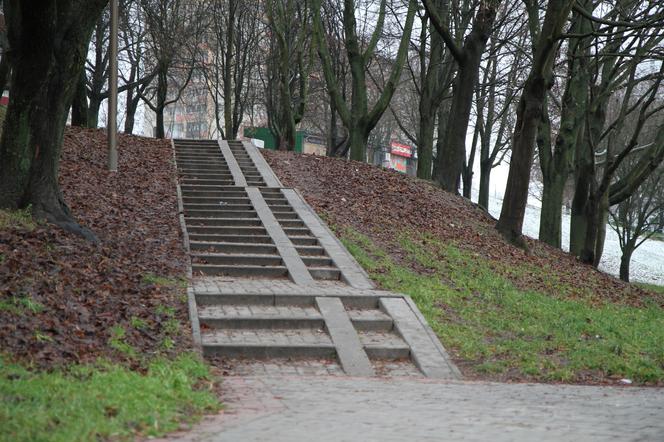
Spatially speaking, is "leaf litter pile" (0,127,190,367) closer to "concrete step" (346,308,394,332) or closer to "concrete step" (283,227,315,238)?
"concrete step" (283,227,315,238)

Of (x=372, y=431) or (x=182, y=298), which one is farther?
(x=182, y=298)

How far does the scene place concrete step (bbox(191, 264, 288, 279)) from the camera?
12.8 m

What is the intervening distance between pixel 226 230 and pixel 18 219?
4317 mm

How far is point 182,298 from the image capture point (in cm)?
1059

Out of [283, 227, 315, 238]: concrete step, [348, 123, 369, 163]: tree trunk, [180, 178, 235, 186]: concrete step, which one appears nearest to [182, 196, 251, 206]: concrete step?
[180, 178, 235, 186]: concrete step

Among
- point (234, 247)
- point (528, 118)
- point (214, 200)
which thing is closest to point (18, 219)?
point (234, 247)

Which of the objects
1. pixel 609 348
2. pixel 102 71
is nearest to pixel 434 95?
pixel 102 71

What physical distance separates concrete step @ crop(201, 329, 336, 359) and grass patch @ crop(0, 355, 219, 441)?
172cm

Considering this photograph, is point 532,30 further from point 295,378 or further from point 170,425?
point 170,425

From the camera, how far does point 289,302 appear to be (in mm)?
11219

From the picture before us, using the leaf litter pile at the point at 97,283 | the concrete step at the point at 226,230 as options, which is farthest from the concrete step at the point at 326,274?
the concrete step at the point at 226,230

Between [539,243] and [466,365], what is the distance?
12372 millimetres

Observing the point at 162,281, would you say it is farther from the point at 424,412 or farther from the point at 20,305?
the point at 424,412

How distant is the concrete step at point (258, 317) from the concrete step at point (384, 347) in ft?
2.21
